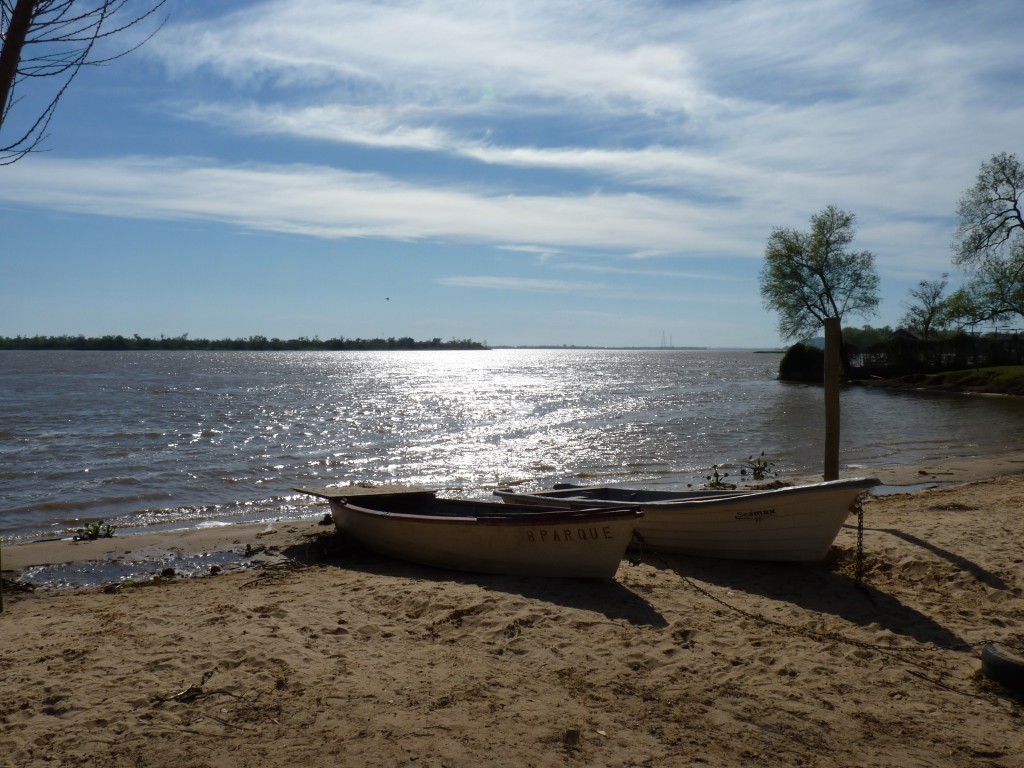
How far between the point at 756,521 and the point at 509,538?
276 cm

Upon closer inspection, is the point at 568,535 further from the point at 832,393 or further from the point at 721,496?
the point at 832,393

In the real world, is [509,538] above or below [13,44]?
below

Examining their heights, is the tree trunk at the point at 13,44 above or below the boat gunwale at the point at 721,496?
above

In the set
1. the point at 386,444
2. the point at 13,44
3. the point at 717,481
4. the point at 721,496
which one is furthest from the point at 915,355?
the point at 13,44

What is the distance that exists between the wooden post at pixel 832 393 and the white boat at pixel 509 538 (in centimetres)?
477

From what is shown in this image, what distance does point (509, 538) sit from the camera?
8.59m

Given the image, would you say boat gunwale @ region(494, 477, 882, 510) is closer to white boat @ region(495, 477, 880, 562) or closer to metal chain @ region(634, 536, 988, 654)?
white boat @ region(495, 477, 880, 562)

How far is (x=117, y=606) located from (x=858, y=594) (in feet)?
23.9

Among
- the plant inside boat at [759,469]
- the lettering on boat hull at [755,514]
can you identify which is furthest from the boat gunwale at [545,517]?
the plant inside boat at [759,469]

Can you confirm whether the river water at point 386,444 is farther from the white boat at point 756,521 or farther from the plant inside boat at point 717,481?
the white boat at point 756,521

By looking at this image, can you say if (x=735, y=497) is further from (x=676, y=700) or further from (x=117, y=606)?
(x=117, y=606)

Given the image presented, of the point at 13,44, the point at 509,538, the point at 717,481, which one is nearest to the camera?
the point at 13,44

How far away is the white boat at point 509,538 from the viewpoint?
8133 millimetres

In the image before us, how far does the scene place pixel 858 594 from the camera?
7.92 meters
